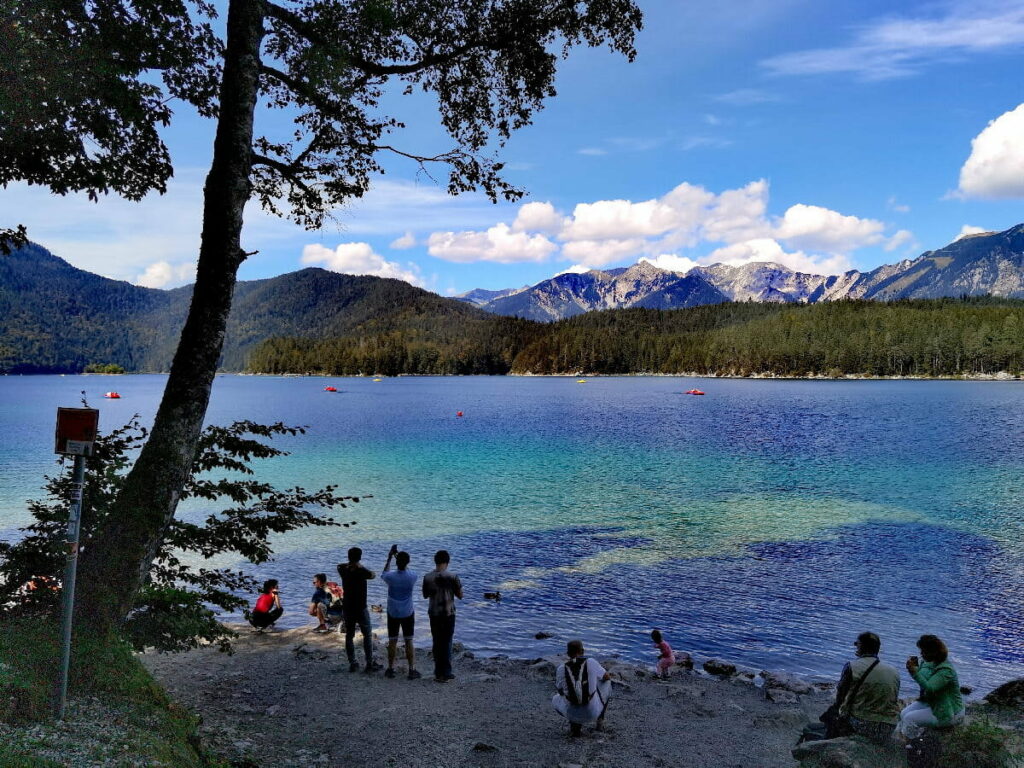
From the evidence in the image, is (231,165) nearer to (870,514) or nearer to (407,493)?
(407,493)

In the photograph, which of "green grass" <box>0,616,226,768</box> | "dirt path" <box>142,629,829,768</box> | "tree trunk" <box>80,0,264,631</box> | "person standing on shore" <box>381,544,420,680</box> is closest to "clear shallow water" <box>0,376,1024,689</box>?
"dirt path" <box>142,629,829,768</box>

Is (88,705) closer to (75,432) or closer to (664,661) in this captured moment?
(75,432)

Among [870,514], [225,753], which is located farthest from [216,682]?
[870,514]

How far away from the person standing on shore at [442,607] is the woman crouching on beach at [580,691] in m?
2.94

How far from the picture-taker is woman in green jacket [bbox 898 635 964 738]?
364 inches

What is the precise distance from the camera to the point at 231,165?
9.37 m

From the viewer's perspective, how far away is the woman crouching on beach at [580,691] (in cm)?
1106

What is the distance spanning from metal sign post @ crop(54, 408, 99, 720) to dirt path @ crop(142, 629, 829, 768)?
10.4ft

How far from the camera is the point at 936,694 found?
9.32 metres

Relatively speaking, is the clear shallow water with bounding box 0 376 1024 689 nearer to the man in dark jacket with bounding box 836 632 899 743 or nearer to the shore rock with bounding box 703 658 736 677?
the shore rock with bounding box 703 658 736 677

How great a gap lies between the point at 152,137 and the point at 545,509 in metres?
29.0

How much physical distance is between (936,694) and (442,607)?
29.4 feet

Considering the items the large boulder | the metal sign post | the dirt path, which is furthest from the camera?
the large boulder

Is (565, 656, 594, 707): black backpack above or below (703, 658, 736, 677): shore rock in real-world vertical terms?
above
